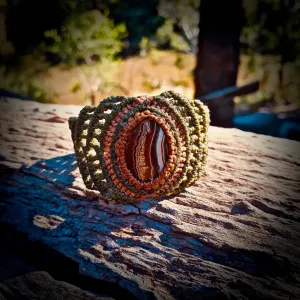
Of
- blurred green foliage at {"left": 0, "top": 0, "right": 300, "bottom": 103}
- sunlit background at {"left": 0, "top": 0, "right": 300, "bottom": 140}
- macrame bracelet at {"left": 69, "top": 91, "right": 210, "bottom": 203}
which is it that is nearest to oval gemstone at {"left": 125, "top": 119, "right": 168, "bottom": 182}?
macrame bracelet at {"left": 69, "top": 91, "right": 210, "bottom": 203}

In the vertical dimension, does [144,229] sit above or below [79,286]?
above

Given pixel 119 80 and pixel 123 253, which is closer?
pixel 123 253

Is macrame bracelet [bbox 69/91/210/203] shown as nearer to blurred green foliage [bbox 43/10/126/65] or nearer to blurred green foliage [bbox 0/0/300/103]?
blurred green foliage [bbox 0/0/300/103]

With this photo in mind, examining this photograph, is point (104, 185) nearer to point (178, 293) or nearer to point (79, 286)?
point (79, 286)

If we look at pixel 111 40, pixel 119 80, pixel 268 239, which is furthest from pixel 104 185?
pixel 119 80

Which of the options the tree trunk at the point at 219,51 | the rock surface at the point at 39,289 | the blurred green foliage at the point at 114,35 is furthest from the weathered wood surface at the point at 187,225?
the blurred green foliage at the point at 114,35

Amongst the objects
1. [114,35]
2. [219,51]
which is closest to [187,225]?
[219,51]

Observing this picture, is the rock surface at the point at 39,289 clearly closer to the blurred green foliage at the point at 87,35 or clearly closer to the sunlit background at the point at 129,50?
the sunlit background at the point at 129,50
